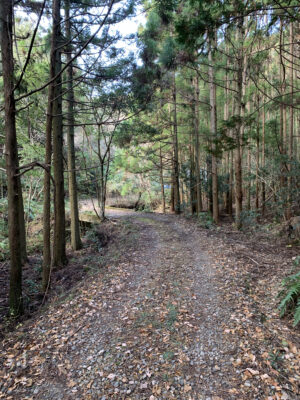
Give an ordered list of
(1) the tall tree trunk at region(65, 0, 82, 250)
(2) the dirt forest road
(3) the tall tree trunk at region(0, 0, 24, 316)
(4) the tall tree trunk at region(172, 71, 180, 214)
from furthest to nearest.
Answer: (4) the tall tree trunk at region(172, 71, 180, 214) → (1) the tall tree trunk at region(65, 0, 82, 250) → (3) the tall tree trunk at region(0, 0, 24, 316) → (2) the dirt forest road

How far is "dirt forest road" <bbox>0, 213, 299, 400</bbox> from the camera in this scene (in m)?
2.51

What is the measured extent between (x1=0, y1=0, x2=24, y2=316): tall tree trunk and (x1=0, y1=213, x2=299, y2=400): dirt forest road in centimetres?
81

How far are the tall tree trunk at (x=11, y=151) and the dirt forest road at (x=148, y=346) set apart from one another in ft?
2.65

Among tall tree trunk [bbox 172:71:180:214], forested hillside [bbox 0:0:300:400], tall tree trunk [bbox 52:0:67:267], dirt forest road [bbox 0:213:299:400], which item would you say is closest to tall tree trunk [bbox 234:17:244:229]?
forested hillside [bbox 0:0:300:400]

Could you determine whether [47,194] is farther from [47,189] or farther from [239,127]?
[239,127]

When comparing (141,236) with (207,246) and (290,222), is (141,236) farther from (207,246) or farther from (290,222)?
(290,222)

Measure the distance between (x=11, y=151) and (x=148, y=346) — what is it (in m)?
3.97

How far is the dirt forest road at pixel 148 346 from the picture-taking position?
99.0 inches

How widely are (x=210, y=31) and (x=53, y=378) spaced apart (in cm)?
629

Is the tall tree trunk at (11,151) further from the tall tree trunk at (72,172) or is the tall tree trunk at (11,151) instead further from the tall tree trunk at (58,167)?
the tall tree trunk at (72,172)

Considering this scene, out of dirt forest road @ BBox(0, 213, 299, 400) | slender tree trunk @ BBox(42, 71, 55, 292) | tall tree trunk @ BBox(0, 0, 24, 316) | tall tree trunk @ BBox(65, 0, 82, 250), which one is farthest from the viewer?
tall tree trunk @ BBox(65, 0, 82, 250)

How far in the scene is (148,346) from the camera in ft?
10.2

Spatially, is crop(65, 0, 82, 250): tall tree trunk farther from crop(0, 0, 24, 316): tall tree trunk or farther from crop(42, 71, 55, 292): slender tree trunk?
crop(0, 0, 24, 316): tall tree trunk

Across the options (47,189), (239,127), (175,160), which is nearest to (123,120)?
(47,189)
